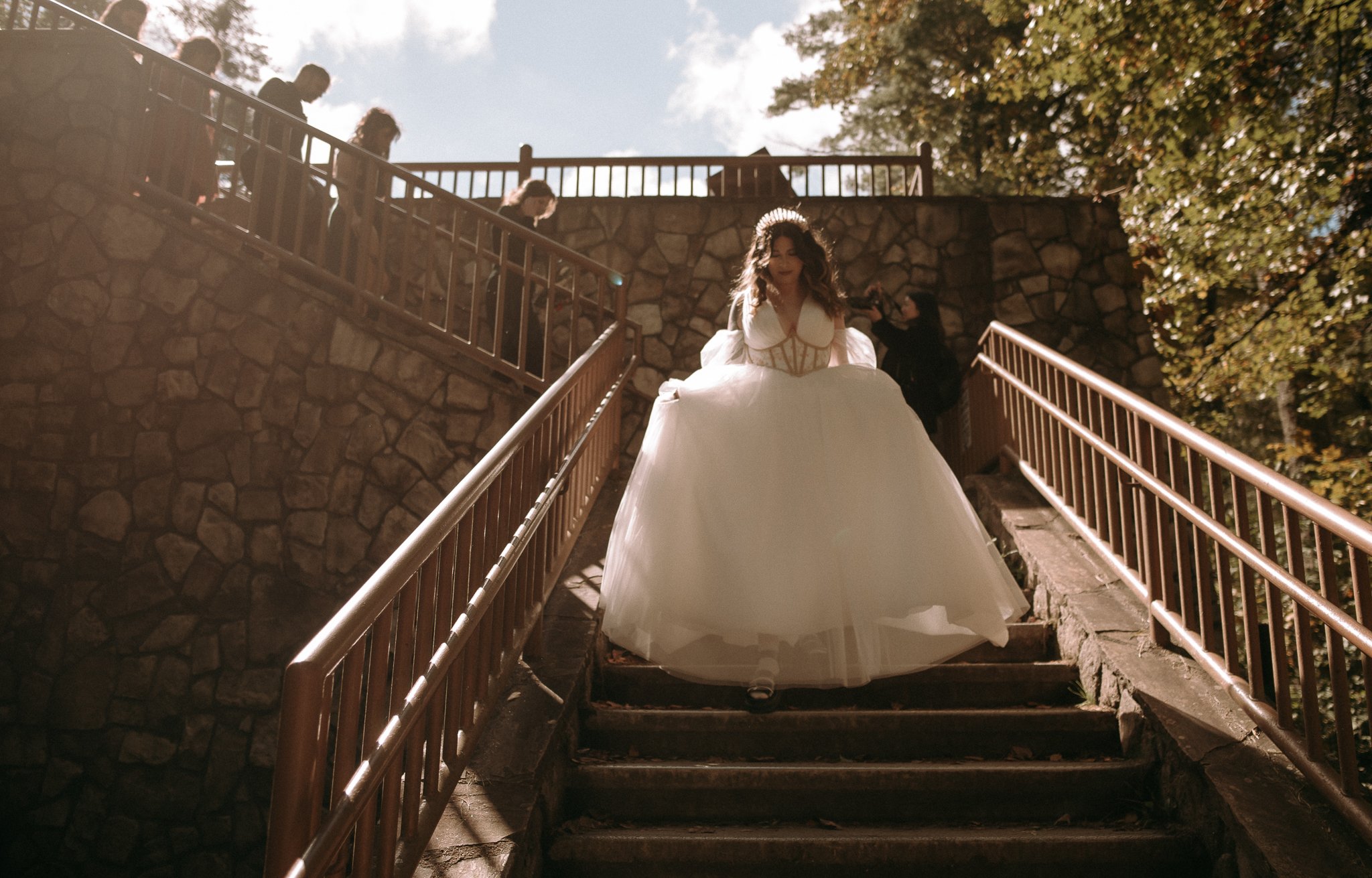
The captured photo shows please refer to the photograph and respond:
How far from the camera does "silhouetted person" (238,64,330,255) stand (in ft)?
17.8

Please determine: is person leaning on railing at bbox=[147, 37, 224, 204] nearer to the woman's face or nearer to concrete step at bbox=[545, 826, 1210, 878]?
the woman's face

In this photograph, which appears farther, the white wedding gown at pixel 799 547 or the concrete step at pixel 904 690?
the concrete step at pixel 904 690

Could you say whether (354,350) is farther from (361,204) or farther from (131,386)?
(131,386)

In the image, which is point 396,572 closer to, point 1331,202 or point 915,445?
point 915,445

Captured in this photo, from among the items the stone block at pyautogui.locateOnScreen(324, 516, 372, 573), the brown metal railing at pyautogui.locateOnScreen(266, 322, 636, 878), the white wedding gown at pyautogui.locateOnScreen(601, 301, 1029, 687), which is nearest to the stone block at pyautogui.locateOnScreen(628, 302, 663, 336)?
→ the stone block at pyautogui.locateOnScreen(324, 516, 372, 573)

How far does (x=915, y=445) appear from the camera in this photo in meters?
3.56

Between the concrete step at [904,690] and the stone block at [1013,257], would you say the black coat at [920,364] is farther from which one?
the concrete step at [904,690]

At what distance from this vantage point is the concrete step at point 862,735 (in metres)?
3.15

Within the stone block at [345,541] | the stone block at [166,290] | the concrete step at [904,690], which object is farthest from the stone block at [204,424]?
the concrete step at [904,690]

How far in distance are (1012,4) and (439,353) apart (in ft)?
24.5

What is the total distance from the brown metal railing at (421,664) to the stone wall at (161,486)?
233 centimetres

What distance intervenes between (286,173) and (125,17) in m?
2.09

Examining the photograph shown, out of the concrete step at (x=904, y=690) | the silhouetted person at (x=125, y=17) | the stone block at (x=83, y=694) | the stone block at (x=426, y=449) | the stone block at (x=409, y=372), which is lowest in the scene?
the stone block at (x=83, y=694)

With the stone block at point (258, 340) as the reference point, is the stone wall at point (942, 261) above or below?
above
